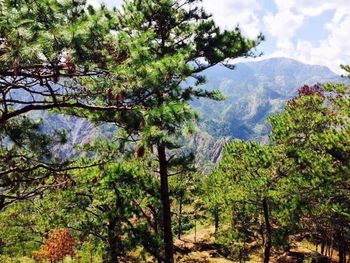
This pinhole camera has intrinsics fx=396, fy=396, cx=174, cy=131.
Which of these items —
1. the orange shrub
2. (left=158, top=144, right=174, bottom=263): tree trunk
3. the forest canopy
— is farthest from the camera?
the orange shrub

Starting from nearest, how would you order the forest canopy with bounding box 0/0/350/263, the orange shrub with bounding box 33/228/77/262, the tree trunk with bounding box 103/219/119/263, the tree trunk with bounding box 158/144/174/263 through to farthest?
the forest canopy with bounding box 0/0/350/263 → the tree trunk with bounding box 103/219/119/263 → the tree trunk with bounding box 158/144/174/263 → the orange shrub with bounding box 33/228/77/262

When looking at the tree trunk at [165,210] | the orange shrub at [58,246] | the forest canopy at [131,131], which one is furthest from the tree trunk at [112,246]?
the orange shrub at [58,246]

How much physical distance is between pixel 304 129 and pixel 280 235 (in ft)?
30.0

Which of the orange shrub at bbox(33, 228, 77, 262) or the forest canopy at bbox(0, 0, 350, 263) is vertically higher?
the forest canopy at bbox(0, 0, 350, 263)

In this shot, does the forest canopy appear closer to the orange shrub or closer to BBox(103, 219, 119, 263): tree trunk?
BBox(103, 219, 119, 263): tree trunk

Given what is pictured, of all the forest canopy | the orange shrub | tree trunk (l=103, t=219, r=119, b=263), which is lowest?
tree trunk (l=103, t=219, r=119, b=263)

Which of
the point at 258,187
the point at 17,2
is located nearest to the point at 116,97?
the point at 17,2

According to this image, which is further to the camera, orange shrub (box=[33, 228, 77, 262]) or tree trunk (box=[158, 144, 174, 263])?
orange shrub (box=[33, 228, 77, 262])

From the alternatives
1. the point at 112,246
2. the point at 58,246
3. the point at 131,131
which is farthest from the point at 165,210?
the point at 58,246

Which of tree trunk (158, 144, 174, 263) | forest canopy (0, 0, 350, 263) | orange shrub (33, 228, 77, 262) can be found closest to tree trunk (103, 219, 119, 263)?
forest canopy (0, 0, 350, 263)

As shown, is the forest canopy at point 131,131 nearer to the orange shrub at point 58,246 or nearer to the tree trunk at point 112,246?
the tree trunk at point 112,246

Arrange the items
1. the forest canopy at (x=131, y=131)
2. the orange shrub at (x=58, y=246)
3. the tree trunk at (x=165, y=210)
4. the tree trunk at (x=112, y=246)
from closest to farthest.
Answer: the forest canopy at (x=131, y=131) < the tree trunk at (x=112, y=246) < the tree trunk at (x=165, y=210) < the orange shrub at (x=58, y=246)

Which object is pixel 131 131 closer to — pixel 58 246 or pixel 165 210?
pixel 165 210

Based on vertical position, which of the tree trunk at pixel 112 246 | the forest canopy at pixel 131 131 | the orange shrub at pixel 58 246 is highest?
the forest canopy at pixel 131 131
